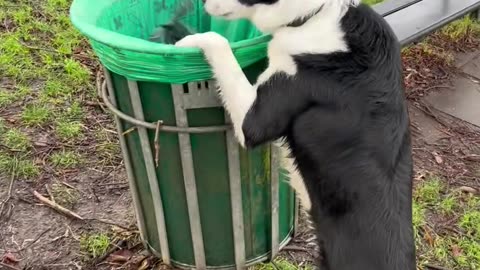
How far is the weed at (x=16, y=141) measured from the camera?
138 inches

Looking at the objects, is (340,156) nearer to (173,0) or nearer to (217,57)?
(217,57)

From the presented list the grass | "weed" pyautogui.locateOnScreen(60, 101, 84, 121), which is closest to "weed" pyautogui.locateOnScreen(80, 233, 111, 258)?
"weed" pyautogui.locateOnScreen(60, 101, 84, 121)

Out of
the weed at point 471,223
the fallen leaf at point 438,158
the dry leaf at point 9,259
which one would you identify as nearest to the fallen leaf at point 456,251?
the weed at point 471,223

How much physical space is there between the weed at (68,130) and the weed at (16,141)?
17cm

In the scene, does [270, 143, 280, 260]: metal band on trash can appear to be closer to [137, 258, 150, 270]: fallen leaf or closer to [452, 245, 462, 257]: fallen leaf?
[137, 258, 150, 270]: fallen leaf

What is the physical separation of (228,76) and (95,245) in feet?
4.26

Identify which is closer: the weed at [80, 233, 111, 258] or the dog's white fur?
the dog's white fur

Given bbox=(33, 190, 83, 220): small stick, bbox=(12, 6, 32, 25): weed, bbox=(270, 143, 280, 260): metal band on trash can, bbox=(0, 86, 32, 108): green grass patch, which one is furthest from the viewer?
bbox=(12, 6, 32, 25): weed

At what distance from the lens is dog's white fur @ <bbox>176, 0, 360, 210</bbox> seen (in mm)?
2061

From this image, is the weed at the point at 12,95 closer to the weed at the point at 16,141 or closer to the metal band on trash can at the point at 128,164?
the weed at the point at 16,141

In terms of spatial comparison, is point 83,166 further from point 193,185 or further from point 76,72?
point 193,185

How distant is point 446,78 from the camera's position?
4332mm

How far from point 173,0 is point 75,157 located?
1204mm

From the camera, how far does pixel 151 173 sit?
7.94 feet
